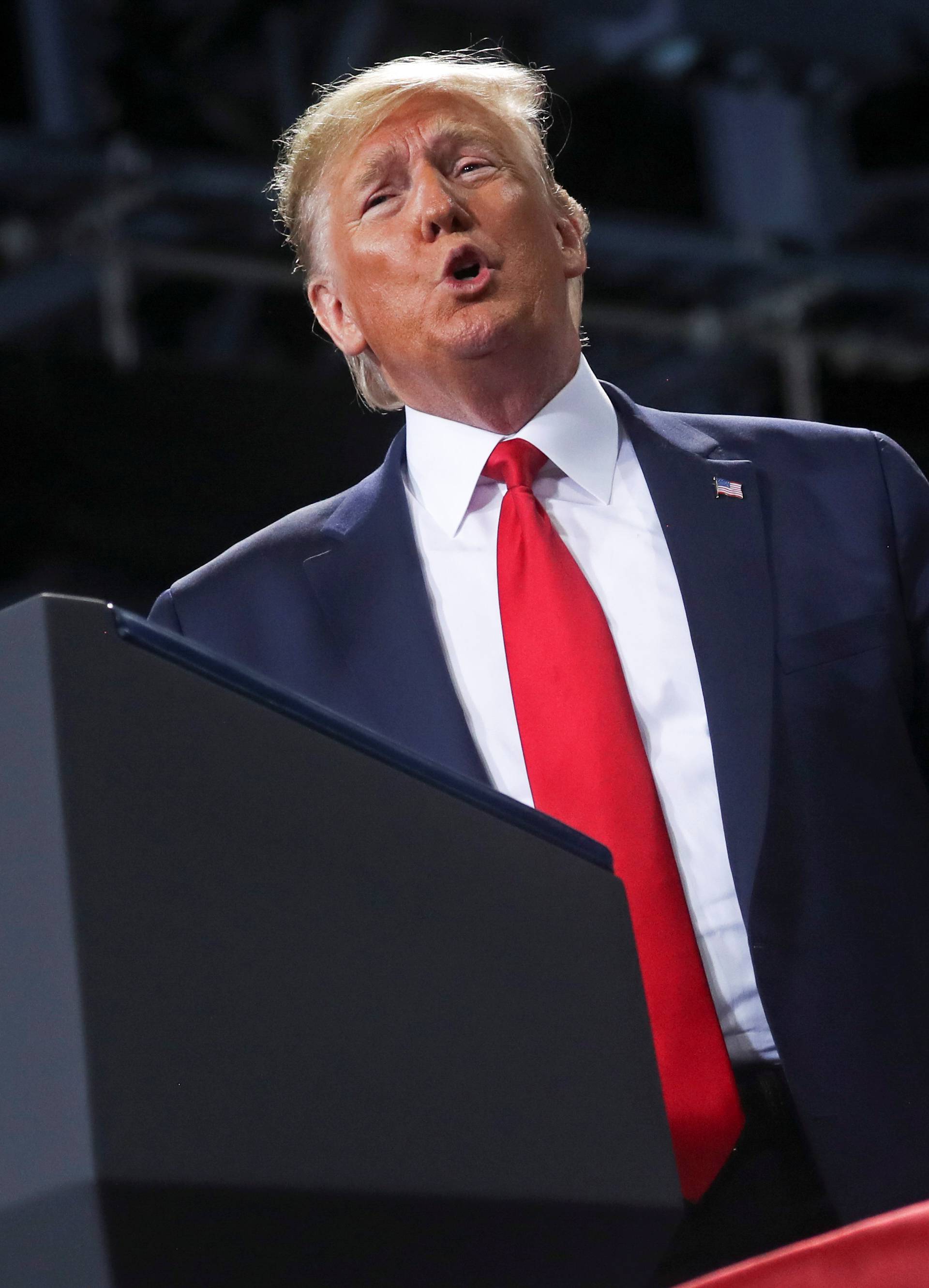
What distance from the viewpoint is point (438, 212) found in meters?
1.58

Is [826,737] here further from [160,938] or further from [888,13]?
[888,13]

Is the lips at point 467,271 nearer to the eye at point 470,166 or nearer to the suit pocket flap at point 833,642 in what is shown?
the eye at point 470,166

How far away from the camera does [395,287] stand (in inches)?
62.7

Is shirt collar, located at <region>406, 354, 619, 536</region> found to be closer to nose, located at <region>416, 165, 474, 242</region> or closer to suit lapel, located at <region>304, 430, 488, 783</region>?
suit lapel, located at <region>304, 430, 488, 783</region>

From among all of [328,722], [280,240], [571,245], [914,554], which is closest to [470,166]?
[571,245]

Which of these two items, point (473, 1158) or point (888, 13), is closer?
point (473, 1158)

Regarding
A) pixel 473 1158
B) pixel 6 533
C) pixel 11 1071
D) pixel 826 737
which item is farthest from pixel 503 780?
pixel 6 533

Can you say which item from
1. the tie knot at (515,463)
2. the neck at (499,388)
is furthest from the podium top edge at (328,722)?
the neck at (499,388)

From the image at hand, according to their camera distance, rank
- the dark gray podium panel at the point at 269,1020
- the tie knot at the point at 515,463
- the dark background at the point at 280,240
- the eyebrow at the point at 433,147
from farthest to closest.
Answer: the dark background at the point at 280,240 < the eyebrow at the point at 433,147 < the tie knot at the point at 515,463 < the dark gray podium panel at the point at 269,1020

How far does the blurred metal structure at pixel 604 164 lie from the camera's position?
13.7ft

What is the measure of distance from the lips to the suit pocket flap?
43 centimetres

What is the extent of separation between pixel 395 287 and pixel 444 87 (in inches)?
9.7

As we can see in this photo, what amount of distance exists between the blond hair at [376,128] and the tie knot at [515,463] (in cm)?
22

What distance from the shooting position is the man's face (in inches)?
61.8
